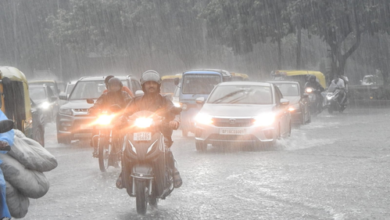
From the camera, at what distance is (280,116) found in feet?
50.0

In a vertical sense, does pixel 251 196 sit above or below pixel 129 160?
below

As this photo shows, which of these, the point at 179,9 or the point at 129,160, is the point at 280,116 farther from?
the point at 179,9

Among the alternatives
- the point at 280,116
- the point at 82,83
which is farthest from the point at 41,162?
the point at 82,83

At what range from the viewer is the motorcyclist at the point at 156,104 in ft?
25.5

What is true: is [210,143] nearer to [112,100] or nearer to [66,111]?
[112,100]

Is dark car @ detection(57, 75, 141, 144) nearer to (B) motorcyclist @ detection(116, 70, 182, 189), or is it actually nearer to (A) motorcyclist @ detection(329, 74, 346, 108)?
(B) motorcyclist @ detection(116, 70, 182, 189)

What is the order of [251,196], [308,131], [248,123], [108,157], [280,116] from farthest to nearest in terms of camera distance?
[308,131] < [280,116] < [248,123] < [108,157] < [251,196]

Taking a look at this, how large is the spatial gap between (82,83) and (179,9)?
22.7m

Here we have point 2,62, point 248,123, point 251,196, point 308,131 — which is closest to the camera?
point 251,196

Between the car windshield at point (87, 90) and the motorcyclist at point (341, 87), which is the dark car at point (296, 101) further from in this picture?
the car windshield at point (87, 90)

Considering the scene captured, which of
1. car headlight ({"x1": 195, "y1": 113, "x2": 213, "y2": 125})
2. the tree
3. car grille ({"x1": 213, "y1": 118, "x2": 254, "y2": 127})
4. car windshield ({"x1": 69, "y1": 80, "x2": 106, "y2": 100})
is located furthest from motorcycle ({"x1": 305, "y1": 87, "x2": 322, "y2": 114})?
car grille ({"x1": 213, "y1": 118, "x2": 254, "y2": 127})

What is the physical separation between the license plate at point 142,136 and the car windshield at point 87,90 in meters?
9.74

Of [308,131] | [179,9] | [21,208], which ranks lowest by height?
[308,131]

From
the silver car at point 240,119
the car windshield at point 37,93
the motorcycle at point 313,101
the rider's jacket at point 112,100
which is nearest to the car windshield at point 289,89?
the motorcycle at point 313,101
